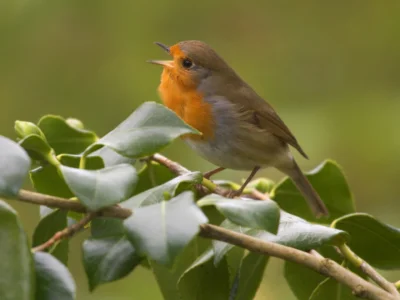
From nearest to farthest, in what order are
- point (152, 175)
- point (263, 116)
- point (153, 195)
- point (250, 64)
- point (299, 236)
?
point (153, 195)
point (299, 236)
point (152, 175)
point (263, 116)
point (250, 64)

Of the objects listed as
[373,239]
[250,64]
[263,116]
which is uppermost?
[373,239]

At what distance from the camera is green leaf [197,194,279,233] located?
79cm

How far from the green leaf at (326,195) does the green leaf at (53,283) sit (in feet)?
1.86

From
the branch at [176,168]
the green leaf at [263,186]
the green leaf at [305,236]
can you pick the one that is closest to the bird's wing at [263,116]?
the green leaf at [263,186]

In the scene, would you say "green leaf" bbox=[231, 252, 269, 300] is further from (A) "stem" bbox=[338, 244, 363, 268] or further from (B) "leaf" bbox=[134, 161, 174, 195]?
(B) "leaf" bbox=[134, 161, 174, 195]

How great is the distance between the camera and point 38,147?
36.0 inches

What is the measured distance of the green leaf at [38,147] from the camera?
90 cm

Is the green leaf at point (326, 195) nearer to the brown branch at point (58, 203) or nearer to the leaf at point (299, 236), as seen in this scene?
the leaf at point (299, 236)

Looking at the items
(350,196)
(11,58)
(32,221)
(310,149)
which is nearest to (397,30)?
(310,149)

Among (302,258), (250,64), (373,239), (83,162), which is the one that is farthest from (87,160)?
(250,64)

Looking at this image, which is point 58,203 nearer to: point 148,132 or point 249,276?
point 148,132

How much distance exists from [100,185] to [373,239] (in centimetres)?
46

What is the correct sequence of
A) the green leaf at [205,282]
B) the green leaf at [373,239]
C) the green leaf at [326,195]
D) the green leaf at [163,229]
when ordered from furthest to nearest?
the green leaf at [326,195]
the green leaf at [373,239]
the green leaf at [205,282]
the green leaf at [163,229]

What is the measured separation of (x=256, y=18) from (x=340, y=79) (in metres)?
0.53
